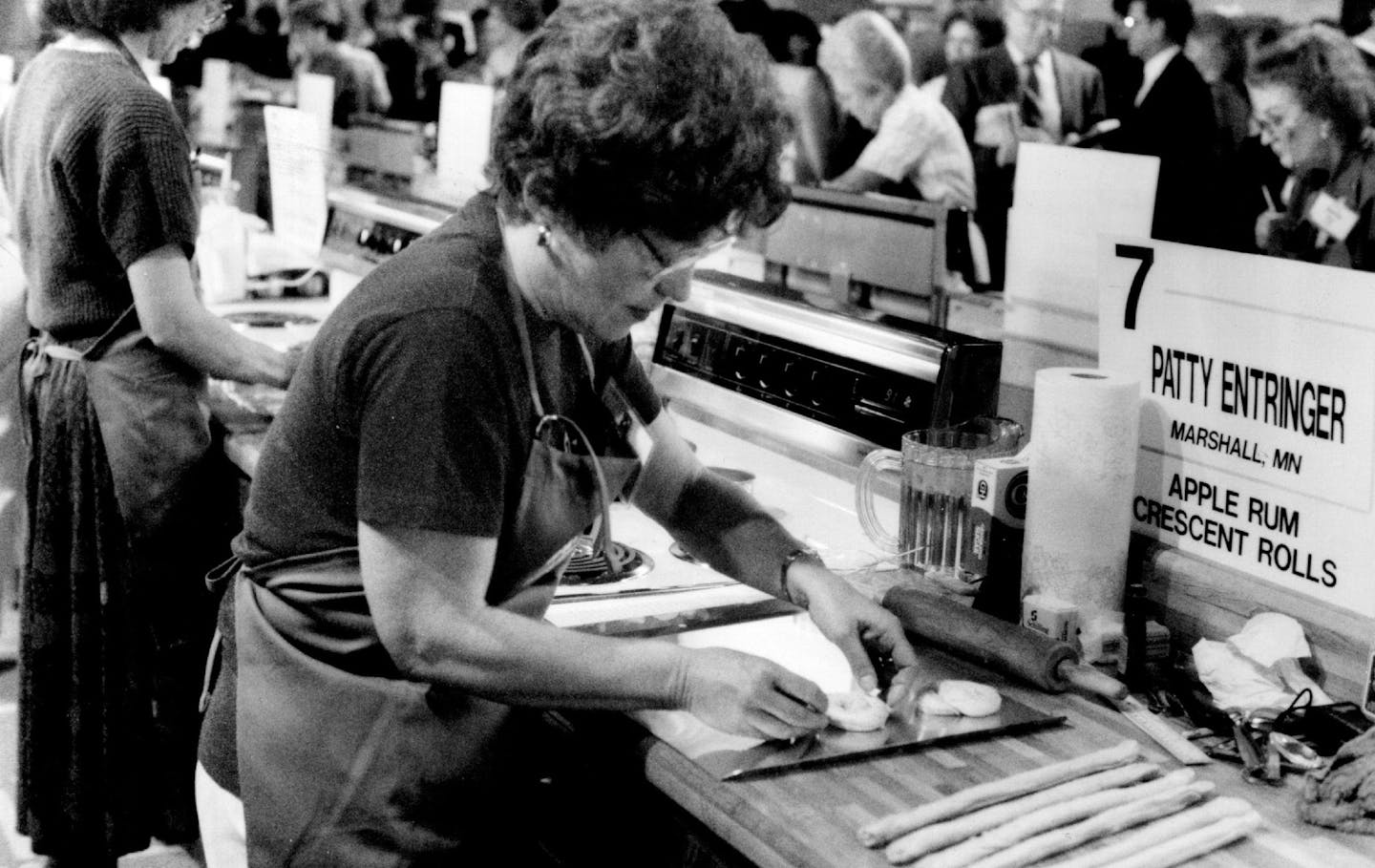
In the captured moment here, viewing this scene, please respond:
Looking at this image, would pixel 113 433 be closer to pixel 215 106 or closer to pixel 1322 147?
pixel 215 106

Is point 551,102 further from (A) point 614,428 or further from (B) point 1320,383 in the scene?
(B) point 1320,383

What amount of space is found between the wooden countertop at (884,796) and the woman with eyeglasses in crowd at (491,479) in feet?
0.22

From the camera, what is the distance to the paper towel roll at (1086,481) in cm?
169

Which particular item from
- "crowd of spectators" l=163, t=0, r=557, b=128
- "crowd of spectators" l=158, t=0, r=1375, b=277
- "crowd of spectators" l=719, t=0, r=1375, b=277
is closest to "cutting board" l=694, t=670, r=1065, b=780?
"crowd of spectators" l=158, t=0, r=1375, b=277

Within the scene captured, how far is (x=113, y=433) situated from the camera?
109 inches

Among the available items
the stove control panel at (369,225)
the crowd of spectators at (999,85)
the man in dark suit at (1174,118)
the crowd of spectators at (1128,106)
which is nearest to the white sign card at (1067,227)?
the stove control panel at (369,225)

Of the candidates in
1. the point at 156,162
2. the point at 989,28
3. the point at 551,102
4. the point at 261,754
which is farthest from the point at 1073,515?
the point at 989,28

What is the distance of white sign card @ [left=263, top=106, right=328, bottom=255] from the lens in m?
3.97

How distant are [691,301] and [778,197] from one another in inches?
48.1

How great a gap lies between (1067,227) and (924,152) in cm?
439

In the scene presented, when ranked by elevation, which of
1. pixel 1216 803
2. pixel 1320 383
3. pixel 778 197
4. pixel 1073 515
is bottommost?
pixel 1216 803

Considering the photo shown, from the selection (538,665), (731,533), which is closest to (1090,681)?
(731,533)

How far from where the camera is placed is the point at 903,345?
7.14ft

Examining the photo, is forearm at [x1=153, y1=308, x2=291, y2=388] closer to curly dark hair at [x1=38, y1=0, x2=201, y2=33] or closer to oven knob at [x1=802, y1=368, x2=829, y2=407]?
curly dark hair at [x1=38, y1=0, x2=201, y2=33]
